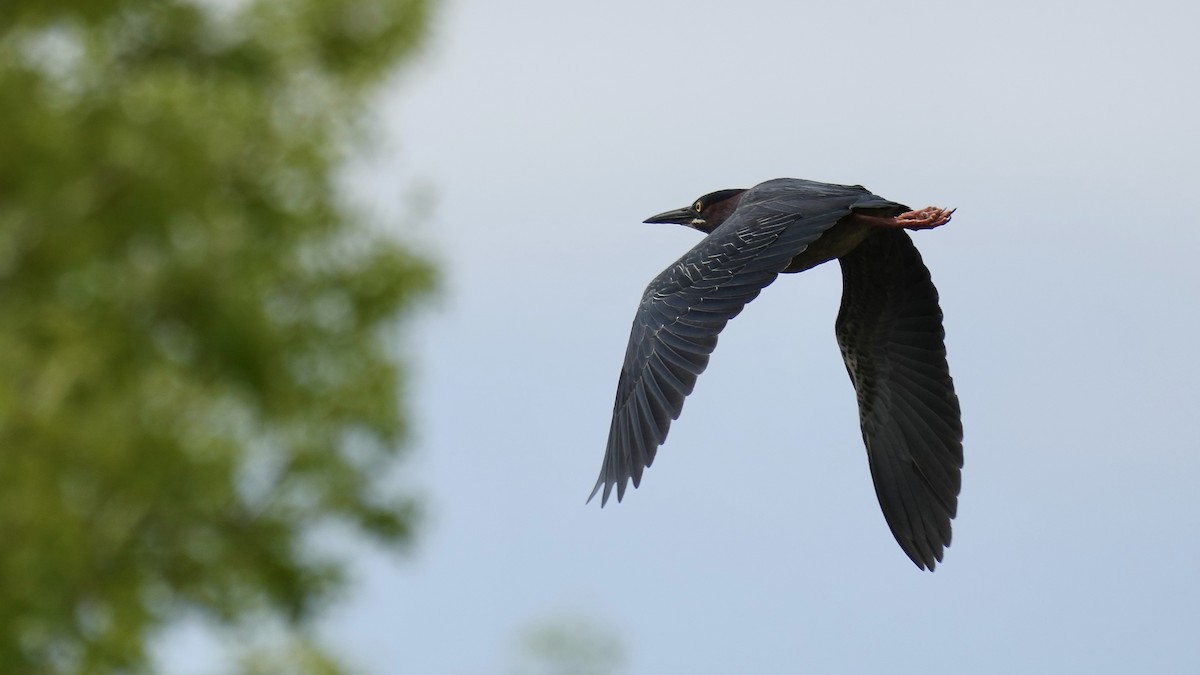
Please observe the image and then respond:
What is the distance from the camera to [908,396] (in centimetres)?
782

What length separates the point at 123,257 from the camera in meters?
12.3

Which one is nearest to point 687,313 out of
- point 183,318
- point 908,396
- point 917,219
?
point 917,219

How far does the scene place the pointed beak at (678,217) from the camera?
822 cm

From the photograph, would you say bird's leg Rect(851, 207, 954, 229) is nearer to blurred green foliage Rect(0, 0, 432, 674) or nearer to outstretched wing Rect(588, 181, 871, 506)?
outstretched wing Rect(588, 181, 871, 506)

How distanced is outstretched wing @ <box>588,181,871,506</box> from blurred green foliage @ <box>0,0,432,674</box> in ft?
14.9

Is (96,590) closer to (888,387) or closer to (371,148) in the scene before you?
(371,148)

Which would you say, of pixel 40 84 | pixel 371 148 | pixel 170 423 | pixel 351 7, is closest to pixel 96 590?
pixel 170 423

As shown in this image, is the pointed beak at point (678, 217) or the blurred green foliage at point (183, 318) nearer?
the pointed beak at point (678, 217)

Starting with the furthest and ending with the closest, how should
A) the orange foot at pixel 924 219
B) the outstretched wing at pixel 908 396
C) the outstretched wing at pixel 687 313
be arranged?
the outstretched wing at pixel 908 396 < the orange foot at pixel 924 219 < the outstretched wing at pixel 687 313

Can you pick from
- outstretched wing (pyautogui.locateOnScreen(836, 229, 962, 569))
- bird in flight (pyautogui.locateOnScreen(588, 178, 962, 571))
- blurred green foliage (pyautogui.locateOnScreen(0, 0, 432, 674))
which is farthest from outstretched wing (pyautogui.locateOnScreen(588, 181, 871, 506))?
blurred green foliage (pyautogui.locateOnScreen(0, 0, 432, 674))

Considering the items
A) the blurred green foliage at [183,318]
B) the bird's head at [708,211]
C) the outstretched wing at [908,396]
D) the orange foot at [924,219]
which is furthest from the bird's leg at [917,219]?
the blurred green foliage at [183,318]

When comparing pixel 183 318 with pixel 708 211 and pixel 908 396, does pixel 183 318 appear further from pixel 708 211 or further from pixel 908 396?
pixel 908 396

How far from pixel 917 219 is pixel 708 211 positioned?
1319 mm

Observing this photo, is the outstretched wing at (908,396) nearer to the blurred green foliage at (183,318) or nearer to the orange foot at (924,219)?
the orange foot at (924,219)
